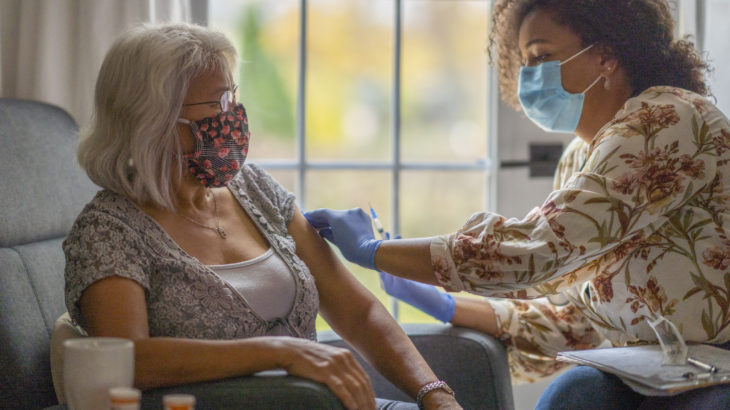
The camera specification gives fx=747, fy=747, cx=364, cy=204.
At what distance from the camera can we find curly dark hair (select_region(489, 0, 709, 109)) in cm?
178

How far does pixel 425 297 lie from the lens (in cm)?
192

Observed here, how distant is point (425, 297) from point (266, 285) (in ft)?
1.67

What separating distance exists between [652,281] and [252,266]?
855 millimetres

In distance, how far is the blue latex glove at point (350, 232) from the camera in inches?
67.5

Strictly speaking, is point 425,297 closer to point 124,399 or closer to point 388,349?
point 388,349

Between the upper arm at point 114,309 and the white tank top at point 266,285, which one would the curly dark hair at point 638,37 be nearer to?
the white tank top at point 266,285

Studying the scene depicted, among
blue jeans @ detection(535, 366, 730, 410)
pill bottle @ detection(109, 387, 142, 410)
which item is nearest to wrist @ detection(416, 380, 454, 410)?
blue jeans @ detection(535, 366, 730, 410)

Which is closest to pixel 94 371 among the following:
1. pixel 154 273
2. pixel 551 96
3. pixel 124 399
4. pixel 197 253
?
pixel 124 399

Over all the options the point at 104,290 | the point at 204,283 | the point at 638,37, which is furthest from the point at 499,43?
the point at 104,290

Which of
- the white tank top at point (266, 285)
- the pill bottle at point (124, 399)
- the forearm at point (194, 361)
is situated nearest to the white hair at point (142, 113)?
the white tank top at point (266, 285)

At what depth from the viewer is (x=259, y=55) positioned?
2.40m

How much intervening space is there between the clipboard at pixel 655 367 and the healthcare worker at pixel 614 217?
29 millimetres

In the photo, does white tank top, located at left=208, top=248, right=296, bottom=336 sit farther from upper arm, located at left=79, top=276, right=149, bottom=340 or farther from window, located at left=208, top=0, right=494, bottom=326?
window, located at left=208, top=0, right=494, bottom=326

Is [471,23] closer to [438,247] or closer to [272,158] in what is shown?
[272,158]
